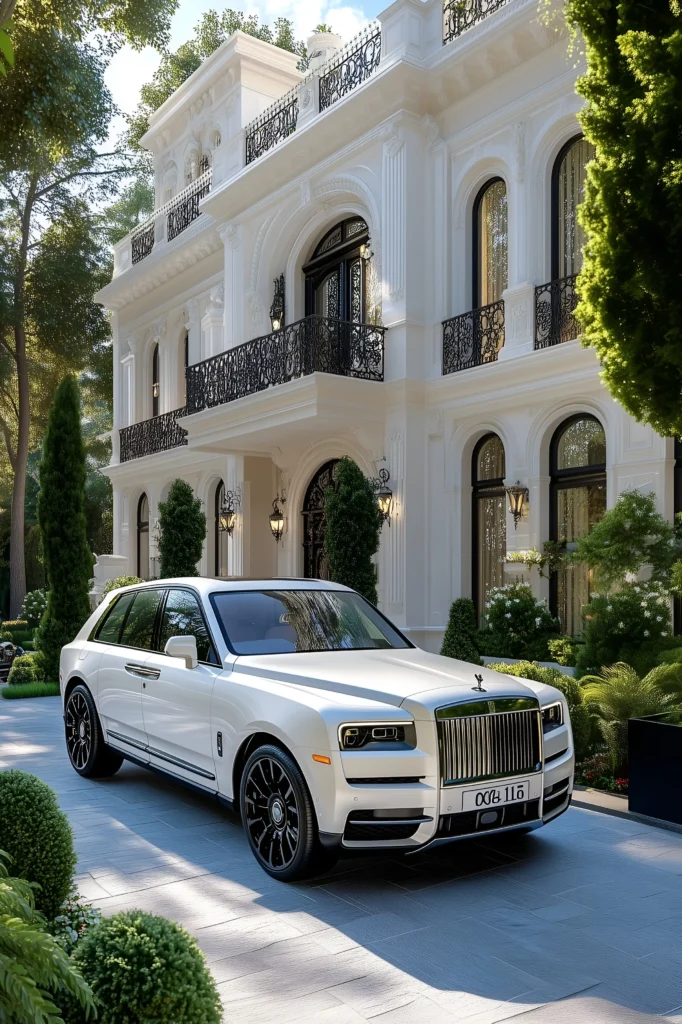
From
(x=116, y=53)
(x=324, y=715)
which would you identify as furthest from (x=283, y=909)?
(x=116, y=53)

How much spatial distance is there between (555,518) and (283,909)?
10.2m

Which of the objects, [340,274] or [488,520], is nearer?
[488,520]

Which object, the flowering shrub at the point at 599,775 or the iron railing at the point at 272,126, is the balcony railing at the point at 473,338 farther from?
the flowering shrub at the point at 599,775

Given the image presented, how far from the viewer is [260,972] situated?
4.05 m

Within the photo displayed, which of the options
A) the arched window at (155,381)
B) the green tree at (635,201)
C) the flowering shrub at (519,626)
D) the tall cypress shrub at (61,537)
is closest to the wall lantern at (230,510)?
the tall cypress shrub at (61,537)

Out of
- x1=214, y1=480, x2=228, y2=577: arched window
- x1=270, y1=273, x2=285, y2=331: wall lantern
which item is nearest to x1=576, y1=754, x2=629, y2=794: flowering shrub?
x1=270, y1=273, x2=285, y2=331: wall lantern

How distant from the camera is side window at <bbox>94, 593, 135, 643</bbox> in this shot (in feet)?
25.4

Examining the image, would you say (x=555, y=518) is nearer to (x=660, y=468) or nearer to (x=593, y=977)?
(x=660, y=468)

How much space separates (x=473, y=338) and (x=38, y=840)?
12511 millimetres

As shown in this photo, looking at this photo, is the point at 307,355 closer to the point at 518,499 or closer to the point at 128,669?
the point at 518,499

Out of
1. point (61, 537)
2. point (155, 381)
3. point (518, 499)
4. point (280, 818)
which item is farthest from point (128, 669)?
point (155, 381)

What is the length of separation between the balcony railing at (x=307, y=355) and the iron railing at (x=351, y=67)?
4.76 metres

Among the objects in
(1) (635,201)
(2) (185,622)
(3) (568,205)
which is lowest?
(2) (185,622)

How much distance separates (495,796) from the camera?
498cm
